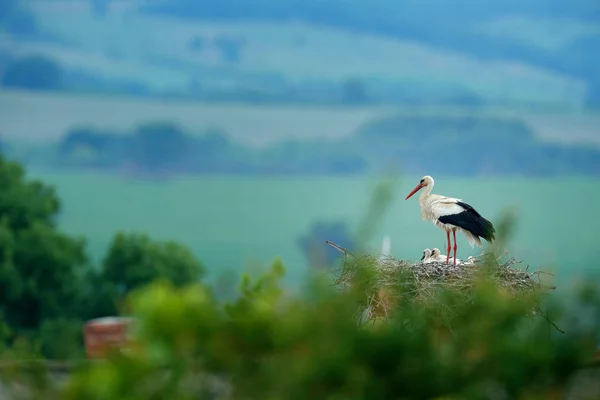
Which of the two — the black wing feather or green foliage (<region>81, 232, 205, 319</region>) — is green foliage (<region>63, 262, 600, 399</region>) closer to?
the black wing feather

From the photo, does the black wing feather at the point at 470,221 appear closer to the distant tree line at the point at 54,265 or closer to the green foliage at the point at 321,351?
the green foliage at the point at 321,351

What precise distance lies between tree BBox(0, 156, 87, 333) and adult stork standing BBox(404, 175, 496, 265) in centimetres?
1925

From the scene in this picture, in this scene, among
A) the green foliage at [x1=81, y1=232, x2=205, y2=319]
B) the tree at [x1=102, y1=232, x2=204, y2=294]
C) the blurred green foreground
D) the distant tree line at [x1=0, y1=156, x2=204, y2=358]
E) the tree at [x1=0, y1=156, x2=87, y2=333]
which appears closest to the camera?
the blurred green foreground

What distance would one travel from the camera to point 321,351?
2344 millimetres

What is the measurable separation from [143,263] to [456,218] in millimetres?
20818

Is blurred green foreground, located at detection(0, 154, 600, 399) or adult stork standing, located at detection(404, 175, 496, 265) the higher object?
adult stork standing, located at detection(404, 175, 496, 265)

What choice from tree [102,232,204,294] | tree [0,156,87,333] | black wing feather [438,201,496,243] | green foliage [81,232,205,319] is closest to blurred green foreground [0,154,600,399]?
black wing feather [438,201,496,243]

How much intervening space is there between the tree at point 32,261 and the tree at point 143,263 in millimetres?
718

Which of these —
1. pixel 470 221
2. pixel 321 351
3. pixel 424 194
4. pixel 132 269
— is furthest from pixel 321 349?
pixel 132 269

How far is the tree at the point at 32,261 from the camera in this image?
27734 mm

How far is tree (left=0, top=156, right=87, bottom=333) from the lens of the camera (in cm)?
2773

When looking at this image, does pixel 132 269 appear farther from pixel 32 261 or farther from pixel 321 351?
pixel 321 351

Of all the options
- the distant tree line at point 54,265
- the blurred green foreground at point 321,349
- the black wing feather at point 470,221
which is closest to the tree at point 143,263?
the distant tree line at point 54,265

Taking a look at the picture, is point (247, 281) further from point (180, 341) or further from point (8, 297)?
point (8, 297)
